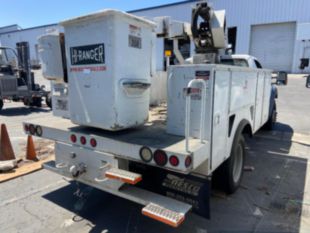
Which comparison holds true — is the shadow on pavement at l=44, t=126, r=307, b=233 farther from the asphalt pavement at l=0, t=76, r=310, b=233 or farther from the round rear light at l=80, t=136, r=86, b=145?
the round rear light at l=80, t=136, r=86, b=145

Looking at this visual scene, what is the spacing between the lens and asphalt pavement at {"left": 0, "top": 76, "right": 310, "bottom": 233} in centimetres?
283

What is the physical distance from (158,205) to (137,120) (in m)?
0.98

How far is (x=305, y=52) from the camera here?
74.2ft

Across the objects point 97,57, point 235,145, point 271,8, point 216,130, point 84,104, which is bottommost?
point 235,145

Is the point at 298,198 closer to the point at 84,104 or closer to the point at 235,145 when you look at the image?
the point at 235,145

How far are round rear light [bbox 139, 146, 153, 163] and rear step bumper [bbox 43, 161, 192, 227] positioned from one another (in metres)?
0.41

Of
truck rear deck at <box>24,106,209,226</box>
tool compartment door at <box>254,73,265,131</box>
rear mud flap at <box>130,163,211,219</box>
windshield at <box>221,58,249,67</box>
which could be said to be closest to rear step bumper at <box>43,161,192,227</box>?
truck rear deck at <box>24,106,209,226</box>

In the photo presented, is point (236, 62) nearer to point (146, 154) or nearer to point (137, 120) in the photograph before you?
point (137, 120)

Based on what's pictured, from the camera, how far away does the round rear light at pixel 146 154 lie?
2352 mm

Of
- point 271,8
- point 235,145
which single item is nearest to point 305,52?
point 271,8

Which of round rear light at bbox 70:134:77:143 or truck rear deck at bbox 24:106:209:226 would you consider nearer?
truck rear deck at bbox 24:106:209:226

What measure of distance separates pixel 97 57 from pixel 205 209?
6.11 feet

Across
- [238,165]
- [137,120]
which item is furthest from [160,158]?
[238,165]

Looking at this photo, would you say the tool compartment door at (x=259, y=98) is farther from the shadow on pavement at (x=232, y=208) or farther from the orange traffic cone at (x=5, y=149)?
the orange traffic cone at (x=5, y=149)
